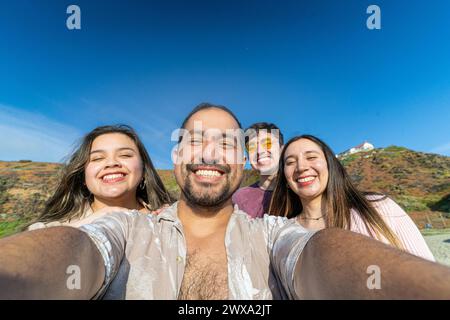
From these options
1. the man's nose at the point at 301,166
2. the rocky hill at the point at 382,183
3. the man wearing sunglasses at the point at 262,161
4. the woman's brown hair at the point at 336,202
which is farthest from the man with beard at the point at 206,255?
the rocky hill at the point at 382,183

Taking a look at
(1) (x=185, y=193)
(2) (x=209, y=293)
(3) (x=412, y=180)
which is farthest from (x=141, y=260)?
(3) (x=412, y=180)

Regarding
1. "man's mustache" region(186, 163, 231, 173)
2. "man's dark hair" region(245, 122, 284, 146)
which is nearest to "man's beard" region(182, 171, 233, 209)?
"man's mustache" region(186, 163, 231, 173)

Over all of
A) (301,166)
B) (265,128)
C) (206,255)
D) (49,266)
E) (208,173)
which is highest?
(265,128)

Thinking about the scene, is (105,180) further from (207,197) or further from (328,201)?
(328,201)

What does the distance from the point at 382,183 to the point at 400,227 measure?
27930 mm

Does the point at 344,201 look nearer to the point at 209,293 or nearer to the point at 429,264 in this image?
the point at 209,293

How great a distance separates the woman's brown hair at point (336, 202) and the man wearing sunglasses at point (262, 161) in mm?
734

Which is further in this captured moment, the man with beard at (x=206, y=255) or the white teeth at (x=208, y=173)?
the white teeth at (x=208, y=173)

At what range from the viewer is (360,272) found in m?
1.35

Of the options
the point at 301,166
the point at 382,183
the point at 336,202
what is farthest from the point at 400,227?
the point at 382,183

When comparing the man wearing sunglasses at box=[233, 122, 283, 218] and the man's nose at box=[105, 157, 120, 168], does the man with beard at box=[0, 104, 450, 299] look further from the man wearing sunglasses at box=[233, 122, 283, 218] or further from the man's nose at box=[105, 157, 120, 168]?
the man wearing sunglasses at box=[233, 122, 283, 218]

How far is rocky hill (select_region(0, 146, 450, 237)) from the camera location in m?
16.6

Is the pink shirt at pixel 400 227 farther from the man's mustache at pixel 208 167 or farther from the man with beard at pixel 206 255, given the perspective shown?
the man's mustache at pixel 208 167

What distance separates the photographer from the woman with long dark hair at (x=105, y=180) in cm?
390
